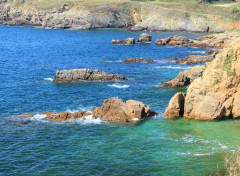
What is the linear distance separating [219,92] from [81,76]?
108ft

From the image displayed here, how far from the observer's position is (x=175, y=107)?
167 feet

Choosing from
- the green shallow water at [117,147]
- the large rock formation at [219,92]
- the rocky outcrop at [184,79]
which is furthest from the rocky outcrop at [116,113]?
the rocky outcrop at [184,79]

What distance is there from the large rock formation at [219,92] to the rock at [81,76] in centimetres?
2790

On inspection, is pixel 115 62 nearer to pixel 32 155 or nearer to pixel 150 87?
pixel 150 87

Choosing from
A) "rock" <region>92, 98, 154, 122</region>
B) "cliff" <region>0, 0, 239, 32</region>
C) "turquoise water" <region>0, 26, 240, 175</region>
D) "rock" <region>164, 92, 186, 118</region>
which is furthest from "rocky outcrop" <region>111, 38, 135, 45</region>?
"rock" <region>92, 98, 154, 122</region>

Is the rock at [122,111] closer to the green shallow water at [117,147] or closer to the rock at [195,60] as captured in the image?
the green shallow water at [117,147]

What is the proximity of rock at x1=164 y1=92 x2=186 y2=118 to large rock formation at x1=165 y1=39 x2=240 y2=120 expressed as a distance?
1.04m

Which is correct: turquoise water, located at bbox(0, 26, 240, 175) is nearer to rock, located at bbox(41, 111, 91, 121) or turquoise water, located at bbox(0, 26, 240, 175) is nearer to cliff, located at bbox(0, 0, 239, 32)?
rock, located at bbox(41, 111, 91, 121)

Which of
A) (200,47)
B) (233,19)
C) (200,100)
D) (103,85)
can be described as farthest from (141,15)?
(200,100)

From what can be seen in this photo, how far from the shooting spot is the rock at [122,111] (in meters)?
49.5

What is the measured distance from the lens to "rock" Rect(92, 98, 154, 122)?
4947 cm

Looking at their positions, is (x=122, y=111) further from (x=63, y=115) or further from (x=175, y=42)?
(x=175, y=42)

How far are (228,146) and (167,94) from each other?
24.5 m

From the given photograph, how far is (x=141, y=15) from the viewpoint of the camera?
7746 inches
